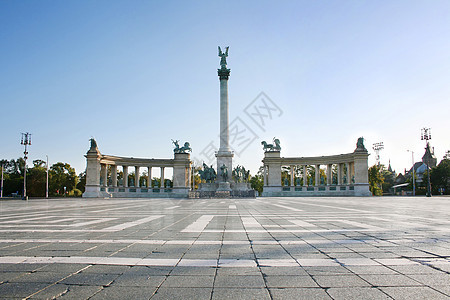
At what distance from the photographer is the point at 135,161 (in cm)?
7131

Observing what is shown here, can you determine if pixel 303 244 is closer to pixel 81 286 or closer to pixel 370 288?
pixel 370 288

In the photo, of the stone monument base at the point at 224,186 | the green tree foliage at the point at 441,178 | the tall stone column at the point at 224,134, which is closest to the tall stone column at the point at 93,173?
the tall stone column at the point at 224,134

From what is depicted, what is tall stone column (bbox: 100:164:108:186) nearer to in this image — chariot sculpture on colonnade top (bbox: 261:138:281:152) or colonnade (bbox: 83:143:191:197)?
colonnade (bbox: 83:143:191:197)

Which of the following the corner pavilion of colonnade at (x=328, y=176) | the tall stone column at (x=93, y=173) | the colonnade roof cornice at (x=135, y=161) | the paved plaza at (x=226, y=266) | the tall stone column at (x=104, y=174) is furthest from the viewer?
the colonnade roof cornice at (x=135, y=161)

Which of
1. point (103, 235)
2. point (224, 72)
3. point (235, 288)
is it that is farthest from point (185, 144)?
point (235, 288)

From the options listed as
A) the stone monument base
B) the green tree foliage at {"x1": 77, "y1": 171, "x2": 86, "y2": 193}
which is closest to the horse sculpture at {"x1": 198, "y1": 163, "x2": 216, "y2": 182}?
the stone monument base

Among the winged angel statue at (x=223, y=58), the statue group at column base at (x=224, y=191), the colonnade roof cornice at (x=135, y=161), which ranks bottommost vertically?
the statue group at column base at (x=224, y=191)

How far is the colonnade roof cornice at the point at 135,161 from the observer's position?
68519mm

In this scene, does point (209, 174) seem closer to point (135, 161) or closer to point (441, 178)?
point (135, 161)

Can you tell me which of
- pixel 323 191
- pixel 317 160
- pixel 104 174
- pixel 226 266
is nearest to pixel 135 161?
pixel 104 174

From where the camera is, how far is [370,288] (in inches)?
158

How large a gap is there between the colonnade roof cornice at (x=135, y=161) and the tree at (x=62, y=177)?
20467 millimetres

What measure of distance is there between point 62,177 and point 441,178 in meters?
92.4

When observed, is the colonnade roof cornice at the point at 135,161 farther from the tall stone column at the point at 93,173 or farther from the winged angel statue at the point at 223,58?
the winged angel statue at the point at 223,58
